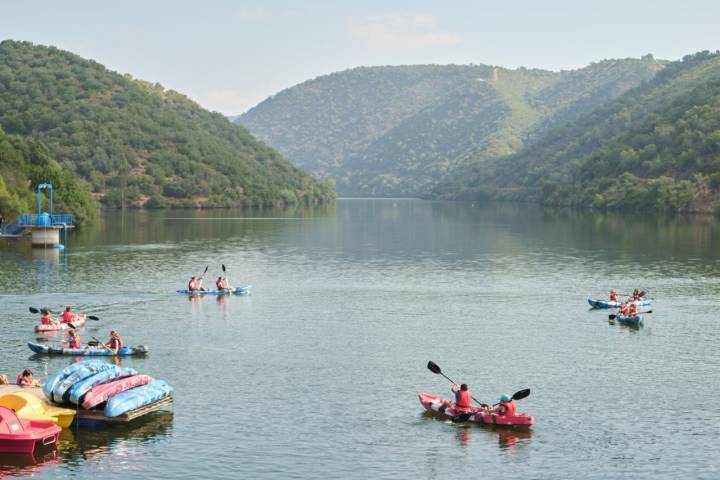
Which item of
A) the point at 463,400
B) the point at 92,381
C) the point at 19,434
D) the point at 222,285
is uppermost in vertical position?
the point at 222,285

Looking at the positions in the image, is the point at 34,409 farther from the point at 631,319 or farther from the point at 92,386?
the point at 631,319

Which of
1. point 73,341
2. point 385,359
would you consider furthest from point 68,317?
point 385,359

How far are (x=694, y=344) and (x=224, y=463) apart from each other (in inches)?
1502

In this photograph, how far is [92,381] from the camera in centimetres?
4631

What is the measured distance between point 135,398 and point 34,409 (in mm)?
4703

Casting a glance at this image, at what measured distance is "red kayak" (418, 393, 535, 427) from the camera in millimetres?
46500

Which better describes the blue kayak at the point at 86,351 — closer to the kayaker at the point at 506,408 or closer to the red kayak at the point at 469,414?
the red kayak at the point at 469,414

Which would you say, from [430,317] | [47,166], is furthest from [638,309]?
[47,166]

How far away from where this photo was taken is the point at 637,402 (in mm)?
51156

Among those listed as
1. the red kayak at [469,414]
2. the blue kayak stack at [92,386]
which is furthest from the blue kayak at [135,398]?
the red kayak at [469,414]

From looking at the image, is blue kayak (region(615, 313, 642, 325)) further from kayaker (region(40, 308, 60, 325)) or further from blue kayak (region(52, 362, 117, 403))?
blue kayak (region(52, 362, 117, 403))

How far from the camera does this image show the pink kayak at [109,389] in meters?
45.6

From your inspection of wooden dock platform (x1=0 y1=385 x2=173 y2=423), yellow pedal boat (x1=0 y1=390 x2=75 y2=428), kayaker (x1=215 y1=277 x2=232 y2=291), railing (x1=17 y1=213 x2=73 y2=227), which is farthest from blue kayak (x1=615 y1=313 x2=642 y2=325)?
railing (x1=17 y1=213 x2=73 y2=227)

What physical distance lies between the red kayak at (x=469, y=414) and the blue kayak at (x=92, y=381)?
15.1 m
